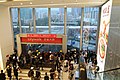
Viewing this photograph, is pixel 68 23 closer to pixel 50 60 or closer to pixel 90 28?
pixel 90 28

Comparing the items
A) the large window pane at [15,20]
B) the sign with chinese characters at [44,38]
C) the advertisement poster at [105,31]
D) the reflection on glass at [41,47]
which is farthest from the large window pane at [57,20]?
the advertisement poster at [105,31]

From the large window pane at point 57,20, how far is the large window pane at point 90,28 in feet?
6.85

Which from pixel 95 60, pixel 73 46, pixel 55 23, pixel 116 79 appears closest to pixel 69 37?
pixel 73 46

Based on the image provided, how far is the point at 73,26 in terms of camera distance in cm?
1443

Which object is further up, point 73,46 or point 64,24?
point 64,24

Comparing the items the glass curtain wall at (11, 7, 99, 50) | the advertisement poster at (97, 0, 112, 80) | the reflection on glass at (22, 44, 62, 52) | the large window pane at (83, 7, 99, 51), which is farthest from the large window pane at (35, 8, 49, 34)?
the advertisement poster at (97, 0, 112, 80)

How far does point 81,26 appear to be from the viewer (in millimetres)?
14141

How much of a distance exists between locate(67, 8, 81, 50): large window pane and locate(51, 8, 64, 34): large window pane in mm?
644

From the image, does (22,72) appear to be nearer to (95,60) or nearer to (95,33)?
(95,60)

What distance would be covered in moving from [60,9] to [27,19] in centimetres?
325

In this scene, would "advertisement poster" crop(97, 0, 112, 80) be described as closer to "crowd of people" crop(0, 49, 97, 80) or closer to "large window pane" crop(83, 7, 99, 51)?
"crowd of people" crop(0, 49, 97, 80)

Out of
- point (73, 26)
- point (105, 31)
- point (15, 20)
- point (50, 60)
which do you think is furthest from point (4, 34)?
point (105, 31)

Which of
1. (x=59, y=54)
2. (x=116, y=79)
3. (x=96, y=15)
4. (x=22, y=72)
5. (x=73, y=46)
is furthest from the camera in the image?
(x=73, y=46)

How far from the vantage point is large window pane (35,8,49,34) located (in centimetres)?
1457
